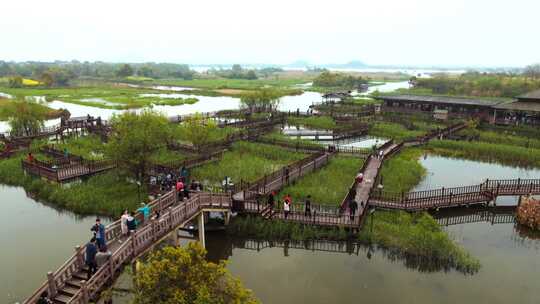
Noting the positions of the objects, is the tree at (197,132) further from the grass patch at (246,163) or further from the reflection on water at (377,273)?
the reflection on water at (377,273)

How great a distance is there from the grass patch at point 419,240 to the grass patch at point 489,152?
21845 mm

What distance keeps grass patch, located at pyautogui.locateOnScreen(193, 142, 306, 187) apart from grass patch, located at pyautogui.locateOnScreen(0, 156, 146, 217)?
5839mm

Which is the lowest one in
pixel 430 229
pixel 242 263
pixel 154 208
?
pixel 242 263

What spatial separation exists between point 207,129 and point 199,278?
26.4 meters

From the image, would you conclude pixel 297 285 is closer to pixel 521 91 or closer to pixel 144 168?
pixel 144 168

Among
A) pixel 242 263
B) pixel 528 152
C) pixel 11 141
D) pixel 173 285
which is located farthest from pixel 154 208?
pixel 528 152

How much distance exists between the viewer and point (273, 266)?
783 inches

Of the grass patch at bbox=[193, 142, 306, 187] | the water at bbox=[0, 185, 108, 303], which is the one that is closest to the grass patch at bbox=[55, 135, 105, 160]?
the water at bbox=[0, 185, 108, 303]

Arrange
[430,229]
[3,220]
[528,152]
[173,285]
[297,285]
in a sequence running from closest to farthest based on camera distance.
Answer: [173,285]
[297,285]
[430,229]
[3,220]
[528,152]

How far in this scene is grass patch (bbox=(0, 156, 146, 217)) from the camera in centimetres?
2535

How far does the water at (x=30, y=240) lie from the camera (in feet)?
59.0

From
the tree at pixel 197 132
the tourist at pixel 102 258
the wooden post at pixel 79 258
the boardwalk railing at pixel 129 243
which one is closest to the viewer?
the boardwalk railing at pixel 129 243

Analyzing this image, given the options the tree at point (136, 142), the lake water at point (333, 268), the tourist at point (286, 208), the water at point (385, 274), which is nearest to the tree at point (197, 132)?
the tree at point (136, 142)

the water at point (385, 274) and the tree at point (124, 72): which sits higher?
the tree at point (124, 72)
